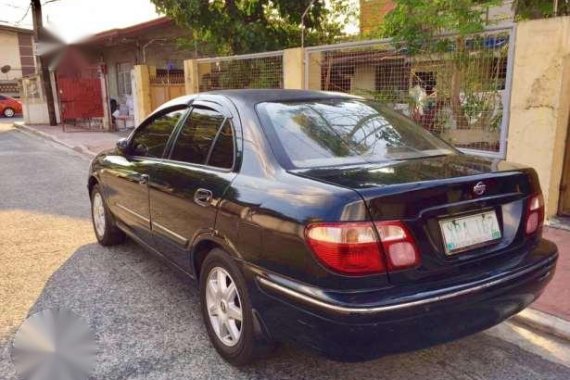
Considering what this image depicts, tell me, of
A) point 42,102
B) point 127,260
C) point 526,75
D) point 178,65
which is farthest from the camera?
point 42,102

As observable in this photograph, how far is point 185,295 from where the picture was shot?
3.82m

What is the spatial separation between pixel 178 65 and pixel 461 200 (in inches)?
713

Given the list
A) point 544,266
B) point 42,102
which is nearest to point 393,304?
point 544,266

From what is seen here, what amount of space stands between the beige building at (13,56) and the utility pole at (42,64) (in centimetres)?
2372

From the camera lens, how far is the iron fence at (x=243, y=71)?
8.98 m

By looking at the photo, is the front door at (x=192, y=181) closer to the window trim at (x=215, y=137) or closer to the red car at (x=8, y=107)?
the window trim at (x=215, y=137)

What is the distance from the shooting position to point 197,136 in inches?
132

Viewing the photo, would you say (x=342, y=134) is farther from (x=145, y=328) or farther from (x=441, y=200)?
(x=145, y=328)

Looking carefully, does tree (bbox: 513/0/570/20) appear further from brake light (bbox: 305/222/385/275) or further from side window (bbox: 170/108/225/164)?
brake light (bbox: 305/222/385/275)

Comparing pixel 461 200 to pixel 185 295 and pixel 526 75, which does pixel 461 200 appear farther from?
pixel 526 75

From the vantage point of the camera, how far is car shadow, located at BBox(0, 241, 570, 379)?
277 centimetres

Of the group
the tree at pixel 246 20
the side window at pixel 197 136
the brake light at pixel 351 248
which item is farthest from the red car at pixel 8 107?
the brake light at pixel 351 248

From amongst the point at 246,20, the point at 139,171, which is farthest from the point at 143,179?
the point at 246,20

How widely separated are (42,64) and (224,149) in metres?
21.7
